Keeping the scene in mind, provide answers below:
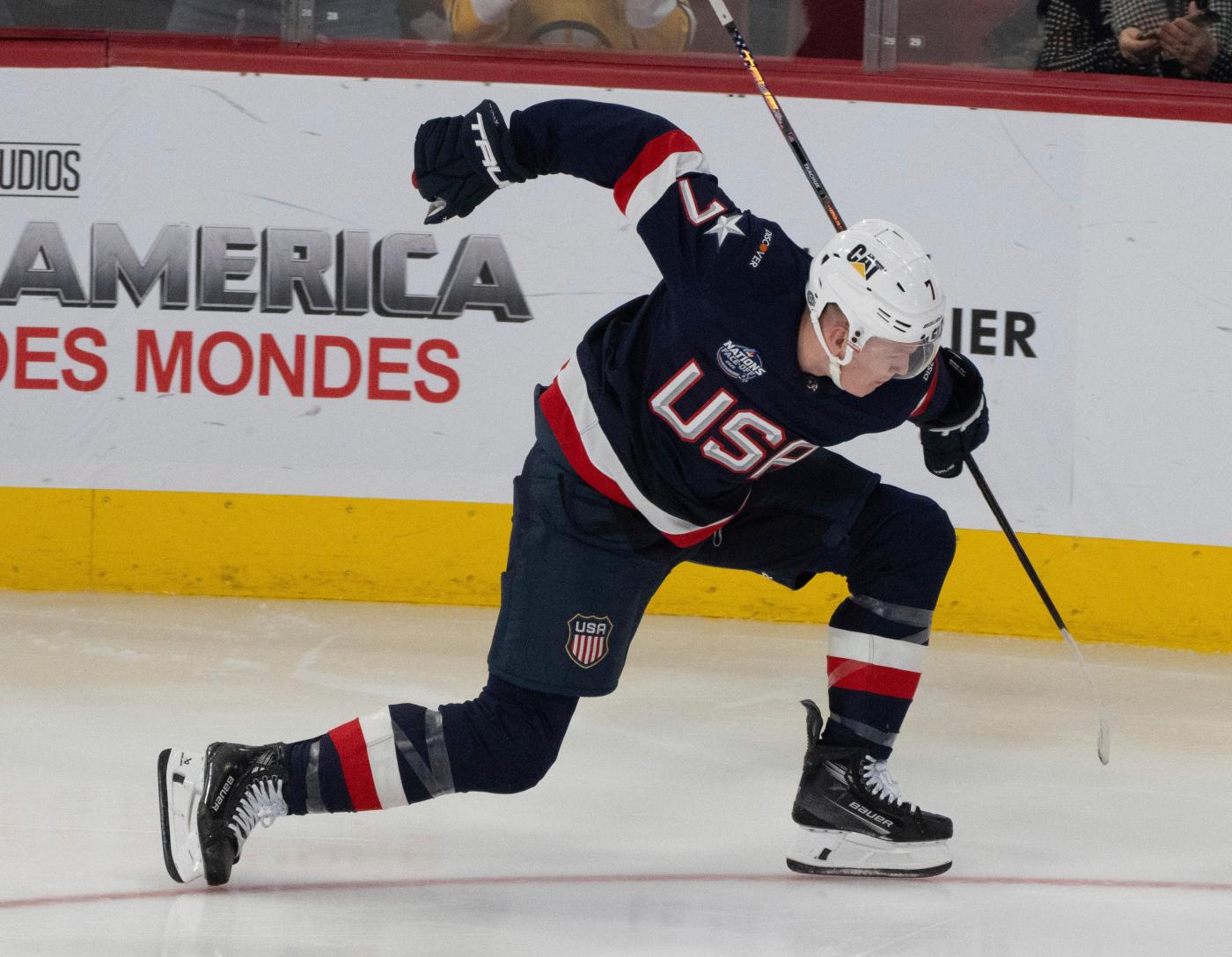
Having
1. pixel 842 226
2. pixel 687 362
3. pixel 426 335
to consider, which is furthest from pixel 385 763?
pixel 426 335

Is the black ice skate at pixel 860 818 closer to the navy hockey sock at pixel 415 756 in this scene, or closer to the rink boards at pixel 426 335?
the navy hockey sock at pixel 415 756

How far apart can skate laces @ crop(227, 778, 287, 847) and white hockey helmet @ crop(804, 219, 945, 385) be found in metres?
1.03

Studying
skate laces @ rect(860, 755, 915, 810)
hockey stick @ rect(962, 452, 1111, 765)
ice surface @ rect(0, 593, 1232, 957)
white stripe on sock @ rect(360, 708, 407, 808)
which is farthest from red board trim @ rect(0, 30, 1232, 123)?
white stripe on sock @ rect(360, 708, 407, 808)

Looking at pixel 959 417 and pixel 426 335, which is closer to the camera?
pixel 959 417

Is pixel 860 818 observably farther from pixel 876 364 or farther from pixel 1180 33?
pixel 1180 33

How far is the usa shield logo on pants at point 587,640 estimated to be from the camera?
2525 mm

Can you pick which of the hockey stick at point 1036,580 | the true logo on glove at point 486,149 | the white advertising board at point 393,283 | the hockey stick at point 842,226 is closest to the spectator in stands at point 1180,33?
the white advertising board at point 393,283

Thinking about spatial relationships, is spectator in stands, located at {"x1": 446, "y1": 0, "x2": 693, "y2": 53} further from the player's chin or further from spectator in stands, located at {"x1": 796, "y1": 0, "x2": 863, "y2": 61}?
the player's chin

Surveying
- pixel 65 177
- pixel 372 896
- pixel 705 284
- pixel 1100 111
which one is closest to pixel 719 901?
pixel 372 896

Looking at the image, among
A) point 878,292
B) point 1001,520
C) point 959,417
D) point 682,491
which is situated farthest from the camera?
point 1001,520

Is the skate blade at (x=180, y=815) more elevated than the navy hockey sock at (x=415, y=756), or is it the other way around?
the navy hockey sock at (x=415, y=756)

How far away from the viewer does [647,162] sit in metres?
2.57

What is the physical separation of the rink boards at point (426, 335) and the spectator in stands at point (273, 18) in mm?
159

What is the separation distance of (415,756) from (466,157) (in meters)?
0.91
